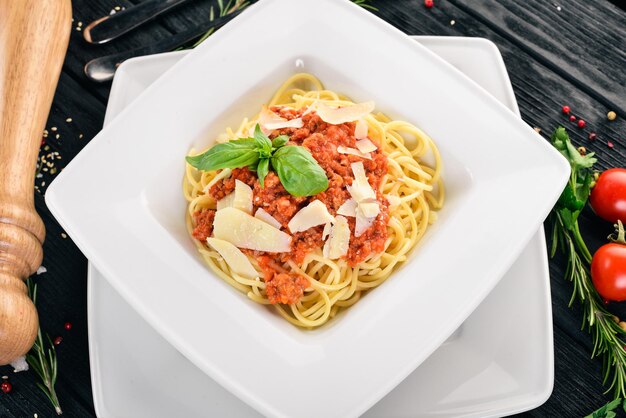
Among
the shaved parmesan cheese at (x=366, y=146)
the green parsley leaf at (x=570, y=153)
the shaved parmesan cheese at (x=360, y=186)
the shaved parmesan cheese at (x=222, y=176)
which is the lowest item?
the shaved parmesan cheese at (x=222, y=176)

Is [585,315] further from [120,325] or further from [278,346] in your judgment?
[120,325]

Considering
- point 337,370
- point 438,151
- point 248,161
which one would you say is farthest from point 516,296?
point 248,161

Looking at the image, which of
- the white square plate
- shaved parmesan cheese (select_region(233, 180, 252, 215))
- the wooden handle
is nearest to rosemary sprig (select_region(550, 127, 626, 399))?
the white square plate

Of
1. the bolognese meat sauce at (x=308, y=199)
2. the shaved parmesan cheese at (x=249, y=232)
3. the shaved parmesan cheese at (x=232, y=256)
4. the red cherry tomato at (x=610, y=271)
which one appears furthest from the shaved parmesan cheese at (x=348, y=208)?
the red cherry tomato at (x=610, y=271)

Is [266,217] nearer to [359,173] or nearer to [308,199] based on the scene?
[308,199]

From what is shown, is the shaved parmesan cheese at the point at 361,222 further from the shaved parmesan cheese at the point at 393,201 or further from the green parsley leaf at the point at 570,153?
the green parsley leaf at the point at 570,153

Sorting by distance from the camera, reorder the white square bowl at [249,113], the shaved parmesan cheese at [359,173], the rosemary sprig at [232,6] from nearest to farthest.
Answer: the white square bowl at [249,113] < the shaved parmesan cheese at [359,173] < the rosemary sprig at [232,6]

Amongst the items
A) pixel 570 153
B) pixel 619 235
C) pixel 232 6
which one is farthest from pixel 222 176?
pixel 619 235
